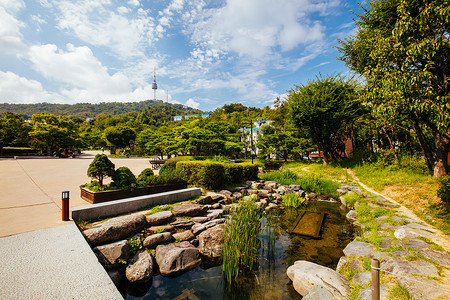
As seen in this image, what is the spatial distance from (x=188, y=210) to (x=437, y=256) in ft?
17.2

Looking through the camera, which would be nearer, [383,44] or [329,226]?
[329,226]

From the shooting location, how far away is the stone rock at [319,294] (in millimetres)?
2673

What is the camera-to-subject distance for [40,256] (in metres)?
2.74

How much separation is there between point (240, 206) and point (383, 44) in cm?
782

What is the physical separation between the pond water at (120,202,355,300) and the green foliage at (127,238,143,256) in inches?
26.4

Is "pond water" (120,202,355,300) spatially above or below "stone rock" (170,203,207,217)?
below

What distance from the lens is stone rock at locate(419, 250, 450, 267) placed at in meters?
3.00

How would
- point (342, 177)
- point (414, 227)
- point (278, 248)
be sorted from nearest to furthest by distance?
point (414, 227), point (278, 248), point (342, 177)

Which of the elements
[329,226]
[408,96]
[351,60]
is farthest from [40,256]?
[351,60]

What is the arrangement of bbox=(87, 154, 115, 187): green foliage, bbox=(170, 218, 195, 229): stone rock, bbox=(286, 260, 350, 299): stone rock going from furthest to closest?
bbox=(87, 154, 115, 187): green foliage
bbox=(170, 218, 195, 229): stone rock
bbox=(286, 260, 350, 299): stone rock

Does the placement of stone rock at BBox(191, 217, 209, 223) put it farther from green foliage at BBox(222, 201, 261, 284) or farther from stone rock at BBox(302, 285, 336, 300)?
stone rock at BBox(302, 285, 336, 300)

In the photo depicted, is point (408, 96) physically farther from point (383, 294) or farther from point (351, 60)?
point (351, 60)

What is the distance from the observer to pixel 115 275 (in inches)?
131

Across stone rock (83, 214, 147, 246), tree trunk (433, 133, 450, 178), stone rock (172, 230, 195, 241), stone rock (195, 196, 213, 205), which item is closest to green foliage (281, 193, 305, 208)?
stone rock (195, 196, 213, 205)
